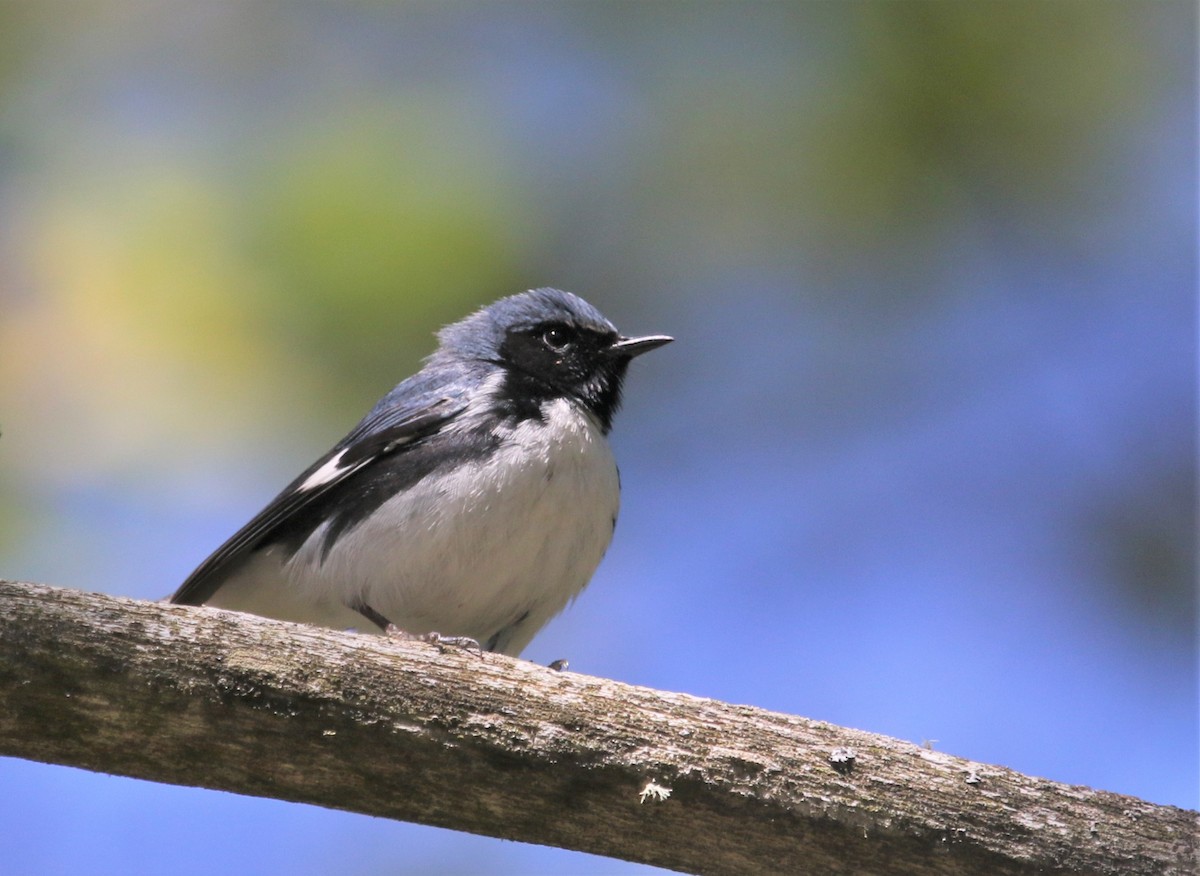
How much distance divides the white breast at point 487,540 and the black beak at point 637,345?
0.54m

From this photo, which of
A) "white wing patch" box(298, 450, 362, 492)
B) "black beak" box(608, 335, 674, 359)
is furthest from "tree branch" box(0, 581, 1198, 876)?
"black beak" box(608, 335, 674, 359)

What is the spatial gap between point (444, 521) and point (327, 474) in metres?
0.53

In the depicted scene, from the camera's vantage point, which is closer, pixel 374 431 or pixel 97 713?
pixel 97 713

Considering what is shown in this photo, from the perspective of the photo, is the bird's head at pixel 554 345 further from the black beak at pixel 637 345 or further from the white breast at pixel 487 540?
the white breast at pixel 487 540

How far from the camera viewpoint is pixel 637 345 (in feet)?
14.5

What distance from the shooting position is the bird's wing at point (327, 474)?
3.92 metres

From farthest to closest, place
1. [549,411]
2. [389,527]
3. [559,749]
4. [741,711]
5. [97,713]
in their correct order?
1. [549,411]
2. [389,527]
3. [741,711]
4. [559,749]
5. [97,713]

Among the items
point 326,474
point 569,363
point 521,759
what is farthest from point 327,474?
point 521,759

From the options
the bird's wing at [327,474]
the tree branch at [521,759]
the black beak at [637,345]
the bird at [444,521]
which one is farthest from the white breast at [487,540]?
the tree branch at [521,759]

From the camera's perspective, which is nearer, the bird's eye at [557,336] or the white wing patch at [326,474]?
the white wing patch at [326,474]

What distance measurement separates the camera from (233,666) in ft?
7.45

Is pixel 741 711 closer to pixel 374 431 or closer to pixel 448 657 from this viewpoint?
pixel 448 657

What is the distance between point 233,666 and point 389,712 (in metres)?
0.31

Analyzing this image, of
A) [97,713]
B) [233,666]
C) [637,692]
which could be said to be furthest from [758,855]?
[97,713]
